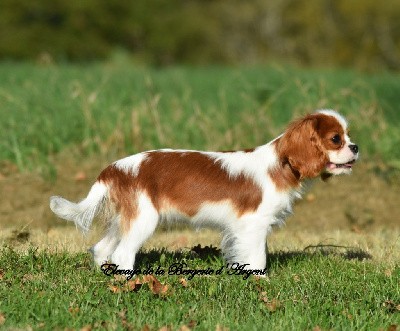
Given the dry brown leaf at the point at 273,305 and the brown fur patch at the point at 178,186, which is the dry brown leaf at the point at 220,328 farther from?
the brown fur patch at the point at 178,186

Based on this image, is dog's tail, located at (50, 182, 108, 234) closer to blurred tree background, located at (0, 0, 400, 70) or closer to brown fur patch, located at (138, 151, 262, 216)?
brown fur patch, located at (138, 151, 262, 216)

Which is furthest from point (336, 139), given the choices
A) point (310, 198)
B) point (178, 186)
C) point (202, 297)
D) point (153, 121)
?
point (153, 121)

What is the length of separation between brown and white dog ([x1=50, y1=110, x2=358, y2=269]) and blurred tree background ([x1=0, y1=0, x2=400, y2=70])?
37.3 metres

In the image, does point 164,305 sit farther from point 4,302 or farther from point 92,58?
point 92,58

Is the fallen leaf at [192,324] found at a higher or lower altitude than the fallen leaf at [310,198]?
lower

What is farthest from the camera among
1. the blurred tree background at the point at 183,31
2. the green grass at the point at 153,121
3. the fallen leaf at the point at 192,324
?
the blurred tree background at the point at 183,31

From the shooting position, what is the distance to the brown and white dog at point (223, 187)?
6121mm

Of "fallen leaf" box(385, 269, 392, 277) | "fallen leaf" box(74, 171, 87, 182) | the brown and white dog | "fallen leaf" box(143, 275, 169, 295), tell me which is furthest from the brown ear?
"fallen leaf" box(74, 171, 87, 182)

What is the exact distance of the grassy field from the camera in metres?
5.26

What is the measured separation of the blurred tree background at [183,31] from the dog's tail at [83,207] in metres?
37.4

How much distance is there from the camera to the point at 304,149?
20.4 feet

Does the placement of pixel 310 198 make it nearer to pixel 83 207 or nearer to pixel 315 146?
pixel 315 146

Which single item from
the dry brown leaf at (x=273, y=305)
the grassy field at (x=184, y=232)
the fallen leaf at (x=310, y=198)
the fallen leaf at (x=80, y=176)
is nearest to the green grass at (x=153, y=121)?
the grassy field at (x=184, y=232)

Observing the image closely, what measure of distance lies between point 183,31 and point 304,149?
1764 inches
